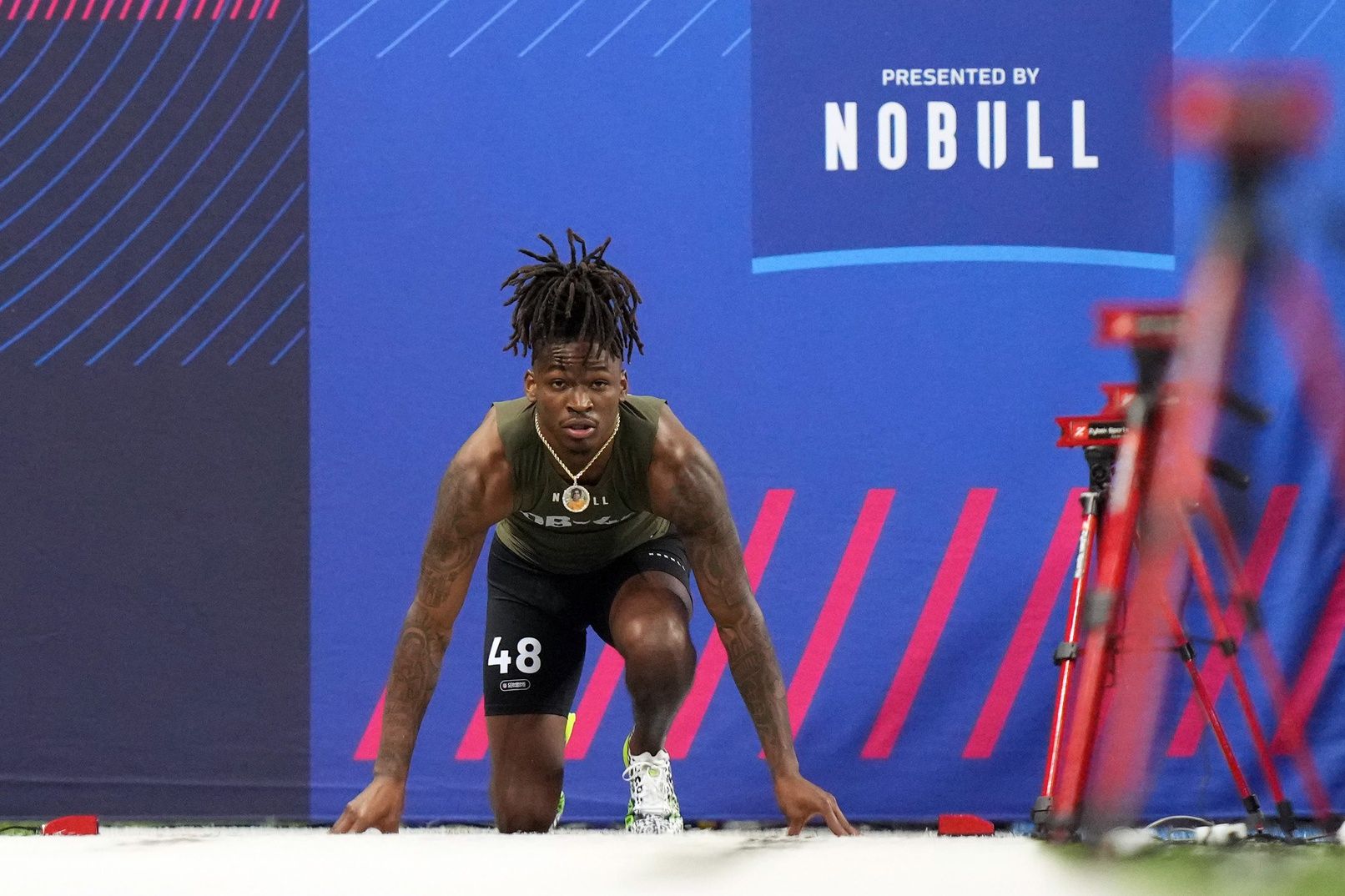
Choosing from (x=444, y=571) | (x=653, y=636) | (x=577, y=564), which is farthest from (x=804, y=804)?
(x=577, y=564)

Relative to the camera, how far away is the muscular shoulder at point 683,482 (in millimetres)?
2229

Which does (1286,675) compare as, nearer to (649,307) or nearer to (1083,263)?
(1083,263)

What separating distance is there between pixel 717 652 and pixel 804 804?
138cm

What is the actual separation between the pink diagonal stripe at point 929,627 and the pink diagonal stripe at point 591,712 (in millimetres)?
593

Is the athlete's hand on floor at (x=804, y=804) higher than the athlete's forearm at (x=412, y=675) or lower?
lower

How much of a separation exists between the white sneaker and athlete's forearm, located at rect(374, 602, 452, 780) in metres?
0.53

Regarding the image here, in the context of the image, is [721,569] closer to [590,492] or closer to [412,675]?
[590,492]

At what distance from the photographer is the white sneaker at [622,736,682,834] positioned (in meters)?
2.55

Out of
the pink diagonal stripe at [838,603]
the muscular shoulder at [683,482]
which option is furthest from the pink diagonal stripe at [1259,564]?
the muscular shoulder at [683,482]

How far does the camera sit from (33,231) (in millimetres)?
3393

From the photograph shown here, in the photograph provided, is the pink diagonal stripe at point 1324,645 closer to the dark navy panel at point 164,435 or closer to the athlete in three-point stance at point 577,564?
the athlete in three-point stance at point 577,564

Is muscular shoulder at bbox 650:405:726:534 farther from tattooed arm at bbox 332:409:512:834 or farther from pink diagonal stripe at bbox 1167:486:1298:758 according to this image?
pink diagonal stripe at bbox 1167:486:1298:758

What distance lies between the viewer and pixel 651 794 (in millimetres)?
2559

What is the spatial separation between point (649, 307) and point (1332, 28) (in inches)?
65.0
